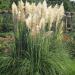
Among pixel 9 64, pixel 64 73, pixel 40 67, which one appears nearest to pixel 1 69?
pixel 9 64

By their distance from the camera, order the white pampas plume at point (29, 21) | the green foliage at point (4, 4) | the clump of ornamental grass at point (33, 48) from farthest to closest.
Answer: the green foliage at point (4, 4) < the clump of ornamental grass at point (33, 48) < the white pampas plume at point (29, 21)

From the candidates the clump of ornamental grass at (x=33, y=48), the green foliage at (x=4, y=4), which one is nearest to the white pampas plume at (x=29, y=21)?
the clump of ornamental grass at (x=33, y=48)

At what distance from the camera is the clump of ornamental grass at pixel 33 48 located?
784 cm

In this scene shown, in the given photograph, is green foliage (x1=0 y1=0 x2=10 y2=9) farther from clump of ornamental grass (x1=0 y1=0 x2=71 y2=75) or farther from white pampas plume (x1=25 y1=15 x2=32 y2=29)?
white pampas plume (x1=25 y1=15 x2=32 y2=29)

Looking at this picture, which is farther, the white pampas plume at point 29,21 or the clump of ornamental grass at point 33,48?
the clump of ornamental grass at point 33,48

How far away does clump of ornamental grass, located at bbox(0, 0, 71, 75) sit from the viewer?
7840mm

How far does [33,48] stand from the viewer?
7867 mm

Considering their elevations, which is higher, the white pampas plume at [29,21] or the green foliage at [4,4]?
the green foliage at [4,4]

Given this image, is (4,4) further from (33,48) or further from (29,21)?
(29,21)

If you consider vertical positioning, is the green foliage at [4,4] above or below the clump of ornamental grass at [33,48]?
above

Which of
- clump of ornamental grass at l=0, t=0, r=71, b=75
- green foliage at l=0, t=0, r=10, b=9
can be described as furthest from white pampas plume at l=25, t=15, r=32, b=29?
green foliage at l=0, t=0, r=10, b=9

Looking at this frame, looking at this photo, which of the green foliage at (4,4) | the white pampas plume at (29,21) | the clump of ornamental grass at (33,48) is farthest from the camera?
the green foliage at (4,4)

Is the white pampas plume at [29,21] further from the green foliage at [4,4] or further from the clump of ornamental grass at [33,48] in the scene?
the green foliage at [4,4]

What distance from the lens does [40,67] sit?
7.90 m
